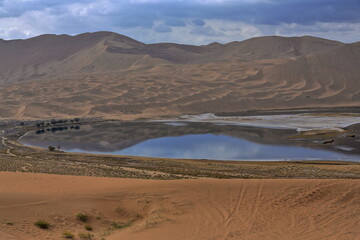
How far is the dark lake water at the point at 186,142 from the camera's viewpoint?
3344 cm

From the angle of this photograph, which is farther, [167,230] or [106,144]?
[106,144]

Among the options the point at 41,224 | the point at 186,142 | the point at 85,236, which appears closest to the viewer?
the point at 85,236

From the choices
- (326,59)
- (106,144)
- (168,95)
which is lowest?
(106,144)

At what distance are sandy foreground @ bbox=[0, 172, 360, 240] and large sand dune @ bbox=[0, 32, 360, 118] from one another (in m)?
54.6

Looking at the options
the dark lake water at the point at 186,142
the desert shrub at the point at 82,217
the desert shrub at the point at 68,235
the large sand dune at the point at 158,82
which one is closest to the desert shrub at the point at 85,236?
the desert shrub at the point at 68,235

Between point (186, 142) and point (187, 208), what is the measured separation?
84.2 ft

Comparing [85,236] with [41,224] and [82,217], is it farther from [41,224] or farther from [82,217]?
[82,217]

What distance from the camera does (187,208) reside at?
48.3 feet

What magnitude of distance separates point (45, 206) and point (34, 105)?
218 ft

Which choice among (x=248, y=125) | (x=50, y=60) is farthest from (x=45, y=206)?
(x=50, y=60)

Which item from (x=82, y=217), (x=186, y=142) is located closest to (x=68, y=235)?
(x=82, y=217)

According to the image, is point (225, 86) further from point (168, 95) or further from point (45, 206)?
point (45, 206)

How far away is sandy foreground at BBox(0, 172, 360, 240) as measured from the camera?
1241 cm

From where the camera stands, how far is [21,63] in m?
159
